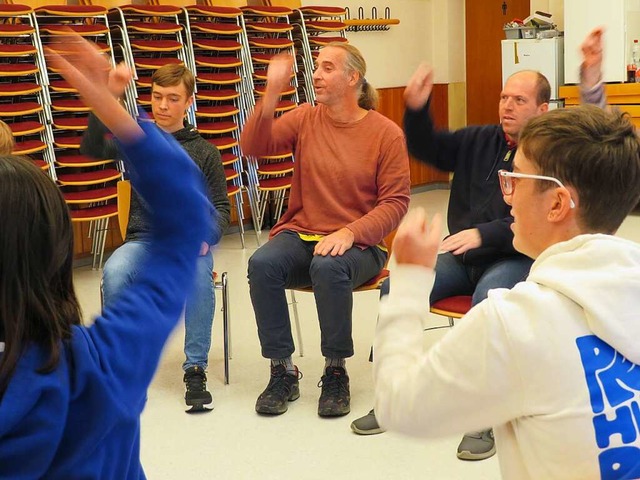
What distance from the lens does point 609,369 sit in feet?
3.70

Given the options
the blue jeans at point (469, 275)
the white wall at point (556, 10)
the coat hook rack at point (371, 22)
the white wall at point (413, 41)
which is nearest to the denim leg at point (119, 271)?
the blue jeans at point (469, 275)

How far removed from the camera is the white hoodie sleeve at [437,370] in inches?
44.1

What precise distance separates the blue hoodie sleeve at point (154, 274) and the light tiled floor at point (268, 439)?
1.73 meters

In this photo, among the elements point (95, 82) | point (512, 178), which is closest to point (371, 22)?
point (512, 178)

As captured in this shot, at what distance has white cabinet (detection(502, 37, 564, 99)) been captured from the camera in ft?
26.2

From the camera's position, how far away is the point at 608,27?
7.66 metres

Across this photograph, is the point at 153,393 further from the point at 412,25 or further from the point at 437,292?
the point at 412,25

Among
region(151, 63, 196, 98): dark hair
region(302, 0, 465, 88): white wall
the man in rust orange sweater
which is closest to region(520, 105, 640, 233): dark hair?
the man in rust orange sweater

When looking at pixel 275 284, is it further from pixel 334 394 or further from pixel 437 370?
pixel 437 370

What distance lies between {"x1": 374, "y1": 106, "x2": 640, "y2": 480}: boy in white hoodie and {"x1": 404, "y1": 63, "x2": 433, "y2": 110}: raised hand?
75.9 inches

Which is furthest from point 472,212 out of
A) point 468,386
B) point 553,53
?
point 553,53

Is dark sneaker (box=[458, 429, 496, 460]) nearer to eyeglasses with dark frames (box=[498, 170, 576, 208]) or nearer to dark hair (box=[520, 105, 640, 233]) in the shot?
eyeglasses with dark frames (box=[498, 170, 576, 208])

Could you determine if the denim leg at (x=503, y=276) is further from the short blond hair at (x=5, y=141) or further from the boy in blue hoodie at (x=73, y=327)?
the boy in blue hoodie at (x=73, y=327)

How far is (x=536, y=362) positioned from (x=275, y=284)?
236 centimetres
